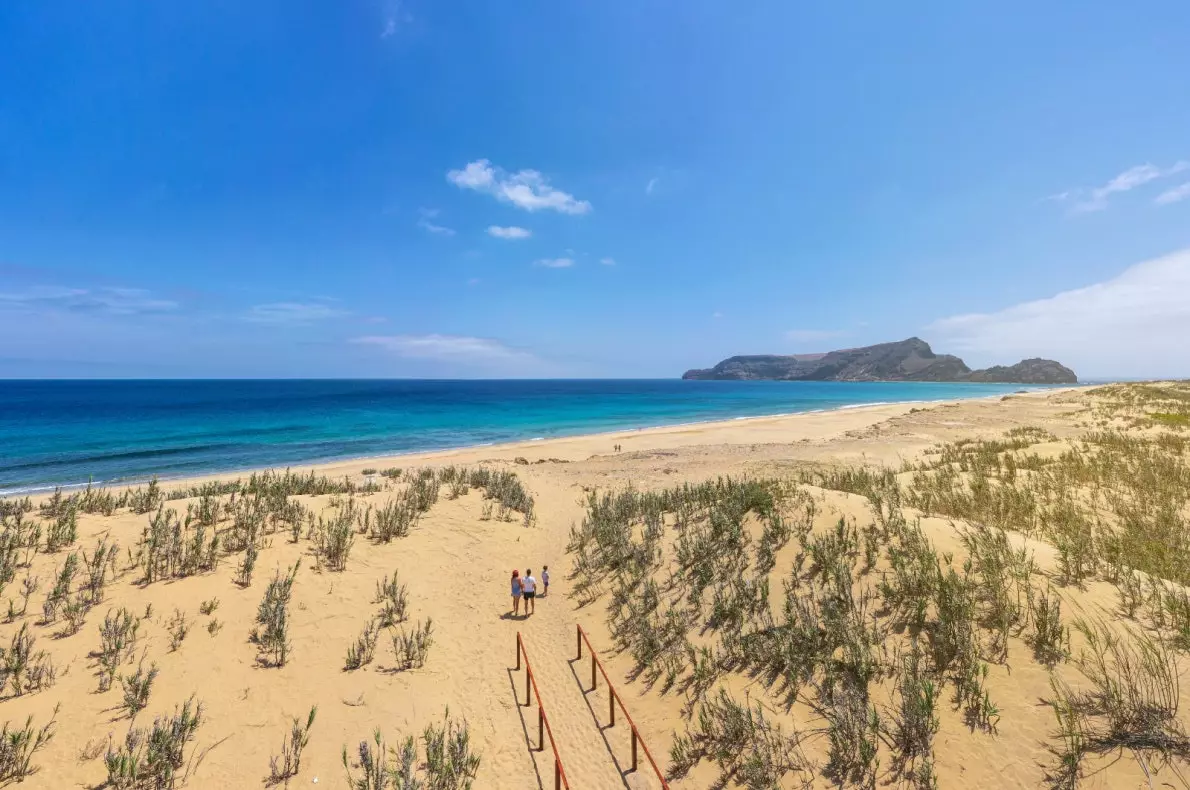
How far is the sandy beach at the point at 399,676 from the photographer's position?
5.61 metres

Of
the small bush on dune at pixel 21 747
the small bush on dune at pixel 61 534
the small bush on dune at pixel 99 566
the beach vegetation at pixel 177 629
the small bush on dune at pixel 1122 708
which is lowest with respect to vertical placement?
the small bush on dune at pixel 21 747

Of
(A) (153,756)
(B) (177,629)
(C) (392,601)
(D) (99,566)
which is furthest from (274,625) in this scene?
(D) (99,566)

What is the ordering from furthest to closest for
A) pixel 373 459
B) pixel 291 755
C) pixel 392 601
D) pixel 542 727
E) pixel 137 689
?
pixel 373 459
pixel 392 601
pixel 542 727
pixel 137 689
pixel 291 755

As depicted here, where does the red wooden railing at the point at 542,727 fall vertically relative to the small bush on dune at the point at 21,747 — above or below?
below

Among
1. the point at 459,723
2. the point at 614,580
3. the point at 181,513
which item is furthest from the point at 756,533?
the point at 181,513

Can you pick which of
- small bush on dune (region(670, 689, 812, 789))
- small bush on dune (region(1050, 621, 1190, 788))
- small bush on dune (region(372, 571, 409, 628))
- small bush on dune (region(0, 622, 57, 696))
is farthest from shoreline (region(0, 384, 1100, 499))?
Answer: small bush on dune (region(1050, 621, 1190, 788))

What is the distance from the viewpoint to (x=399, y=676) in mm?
7613

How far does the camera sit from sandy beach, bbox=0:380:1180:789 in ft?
18.4

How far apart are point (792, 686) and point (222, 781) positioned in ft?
24.6

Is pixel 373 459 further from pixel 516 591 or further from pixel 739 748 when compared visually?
pixel 739 748

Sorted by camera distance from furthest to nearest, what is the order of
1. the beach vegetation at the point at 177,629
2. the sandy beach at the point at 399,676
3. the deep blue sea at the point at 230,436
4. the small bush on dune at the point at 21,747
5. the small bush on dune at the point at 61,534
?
the deep blue sea at the point at 230,436 → the small bush on dune at the point at 61,534 → the beach vegetation at the point at 177,629 → the sandy beach at the point at 399,676 → the small bush on dune at the point at 21,747

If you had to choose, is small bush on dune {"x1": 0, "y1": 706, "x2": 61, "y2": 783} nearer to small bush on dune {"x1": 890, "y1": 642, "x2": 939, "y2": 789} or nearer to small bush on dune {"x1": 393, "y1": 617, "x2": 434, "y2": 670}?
small bush on dune {"x1": 393, "y1": 617, "x2": 434, "y2": 670}

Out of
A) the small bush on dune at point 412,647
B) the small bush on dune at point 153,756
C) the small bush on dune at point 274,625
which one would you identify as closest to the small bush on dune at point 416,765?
the small bush on dune at point 412,647

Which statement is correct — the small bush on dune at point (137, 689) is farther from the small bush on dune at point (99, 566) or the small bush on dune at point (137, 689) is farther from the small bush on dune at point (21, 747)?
the small bush on dune at point (99, 566)
